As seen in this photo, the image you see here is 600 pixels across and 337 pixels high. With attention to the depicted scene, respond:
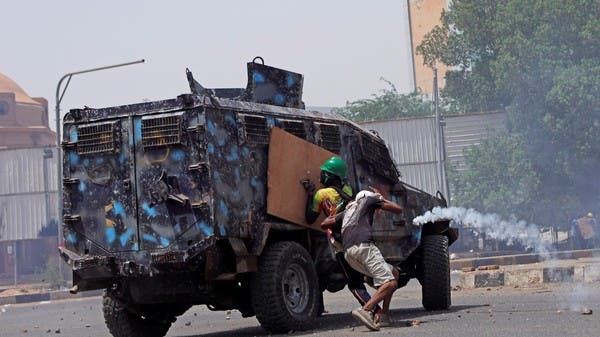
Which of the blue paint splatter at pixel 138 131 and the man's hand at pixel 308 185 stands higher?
the blue paint splatter at pixel 138 131

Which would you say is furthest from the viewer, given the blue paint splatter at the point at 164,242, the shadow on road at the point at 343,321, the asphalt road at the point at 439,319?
the shadow on road at the point at 343,321

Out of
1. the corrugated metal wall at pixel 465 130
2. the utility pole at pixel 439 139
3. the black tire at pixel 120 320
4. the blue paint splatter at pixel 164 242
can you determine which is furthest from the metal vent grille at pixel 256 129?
the corrugated metal wall at pixel 465 130

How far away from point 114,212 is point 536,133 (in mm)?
37117

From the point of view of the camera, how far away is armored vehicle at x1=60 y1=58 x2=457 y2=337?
11.8m

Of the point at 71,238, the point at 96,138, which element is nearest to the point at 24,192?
the point at 71,238

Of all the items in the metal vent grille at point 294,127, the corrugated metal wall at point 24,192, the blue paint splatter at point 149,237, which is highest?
the corrugated metal wall at point 24,192

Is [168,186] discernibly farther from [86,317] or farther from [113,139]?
[86,317]

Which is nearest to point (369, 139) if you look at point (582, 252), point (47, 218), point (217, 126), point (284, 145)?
point (284, 145)

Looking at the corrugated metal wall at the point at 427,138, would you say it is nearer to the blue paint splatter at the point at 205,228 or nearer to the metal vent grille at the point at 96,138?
the metal vent grille at the point at 96,138

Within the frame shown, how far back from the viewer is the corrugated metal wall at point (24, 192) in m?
55.6

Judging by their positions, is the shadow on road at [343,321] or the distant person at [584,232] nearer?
the shadow on road at [343,321]

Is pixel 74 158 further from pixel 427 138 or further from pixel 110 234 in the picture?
pixel 427 138

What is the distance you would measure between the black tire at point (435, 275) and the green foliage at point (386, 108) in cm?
5417

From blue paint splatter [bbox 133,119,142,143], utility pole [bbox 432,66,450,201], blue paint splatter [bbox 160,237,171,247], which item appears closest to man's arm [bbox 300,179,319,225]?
blue paint splatter [bbox 160,237,171,247]
